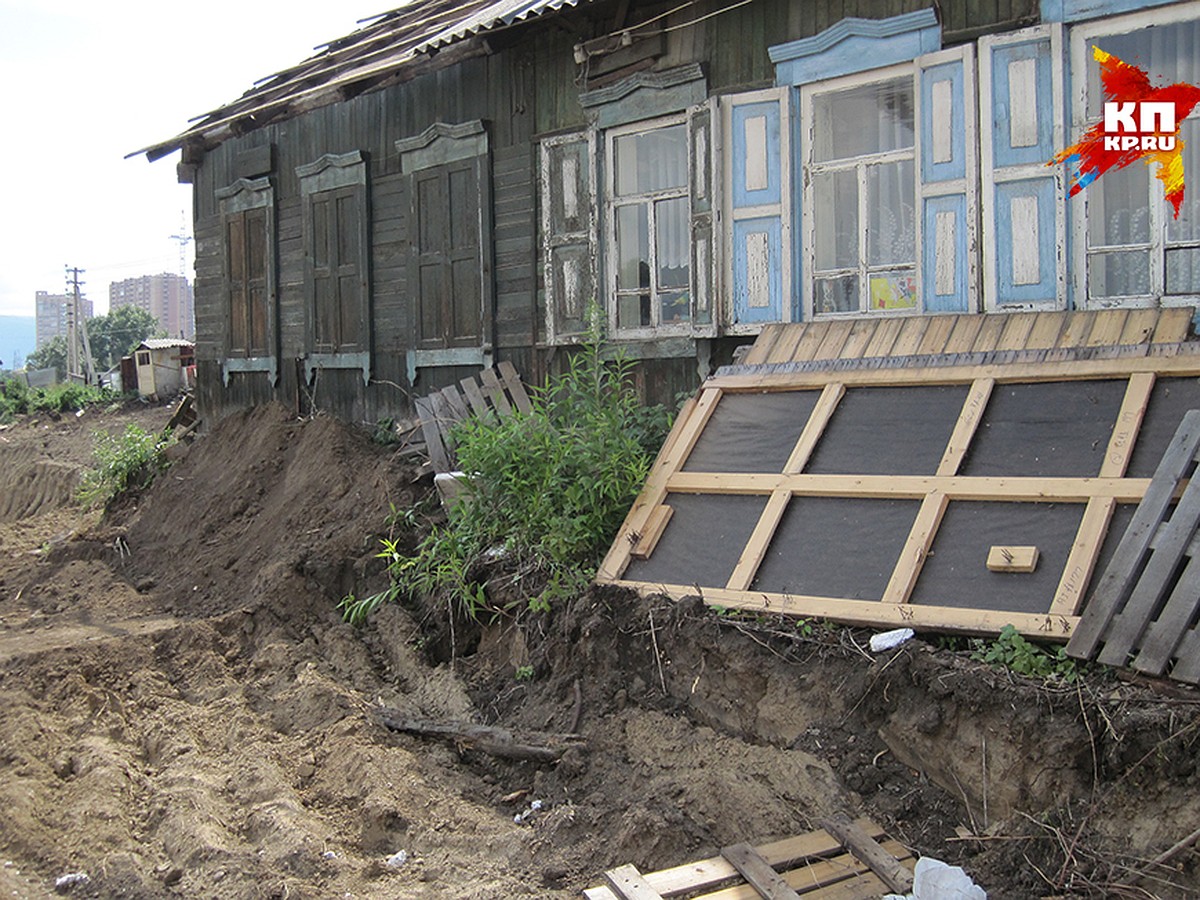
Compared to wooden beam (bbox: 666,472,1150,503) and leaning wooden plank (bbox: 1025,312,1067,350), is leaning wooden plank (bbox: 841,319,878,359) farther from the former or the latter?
wooden beam (bbox: 666,472,1150,503)

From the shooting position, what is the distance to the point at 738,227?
788cm

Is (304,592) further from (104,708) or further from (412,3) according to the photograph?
(412,3)

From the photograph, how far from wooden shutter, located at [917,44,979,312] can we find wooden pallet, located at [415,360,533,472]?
3439 mm

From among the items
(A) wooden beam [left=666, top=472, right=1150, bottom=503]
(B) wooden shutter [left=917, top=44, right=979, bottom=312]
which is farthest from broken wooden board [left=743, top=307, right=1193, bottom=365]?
(A) wooden beam [left=666, top=472, right=1150, bottom=503]

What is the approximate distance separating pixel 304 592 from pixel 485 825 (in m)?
3.38

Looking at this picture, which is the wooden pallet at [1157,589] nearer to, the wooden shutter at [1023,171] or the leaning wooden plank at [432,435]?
the wooden shutter at [1023,171]

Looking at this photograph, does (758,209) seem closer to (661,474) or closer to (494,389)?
(661,474)

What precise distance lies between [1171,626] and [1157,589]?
19 centimetres

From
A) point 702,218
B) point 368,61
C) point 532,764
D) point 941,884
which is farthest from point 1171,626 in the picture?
point 368,61

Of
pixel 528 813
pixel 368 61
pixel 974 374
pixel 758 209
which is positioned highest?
pixel 368 61

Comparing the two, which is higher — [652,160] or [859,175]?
[652,160]

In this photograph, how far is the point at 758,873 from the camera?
4027 millimetres

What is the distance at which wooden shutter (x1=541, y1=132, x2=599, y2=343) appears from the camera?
8848mm

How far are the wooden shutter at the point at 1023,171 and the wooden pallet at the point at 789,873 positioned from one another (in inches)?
148
